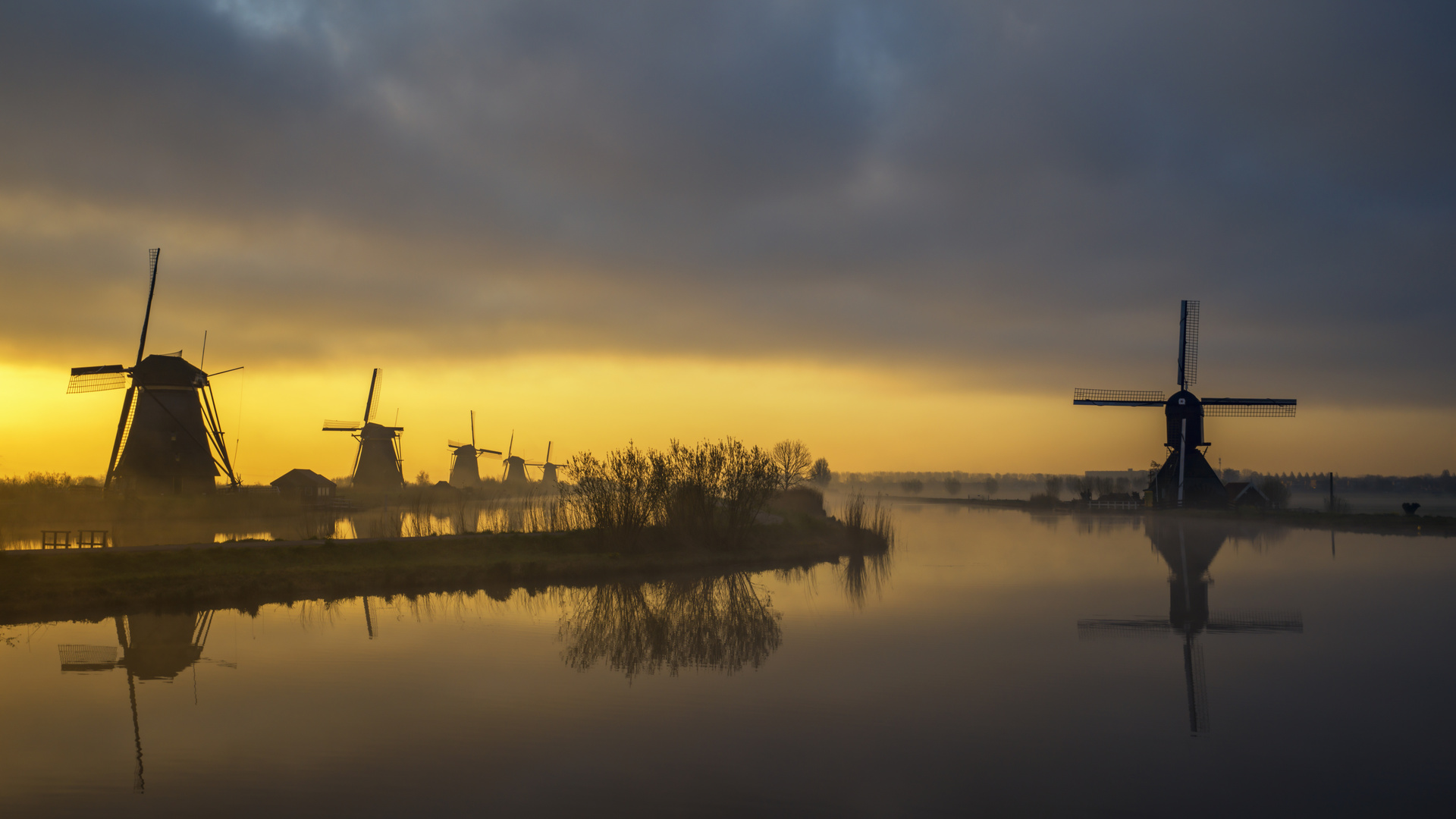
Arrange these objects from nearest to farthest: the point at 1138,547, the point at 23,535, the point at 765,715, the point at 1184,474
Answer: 1. the point at 765,715
2. the point at 23,535
3. the point at 1138,547
4. the point at 1184,474

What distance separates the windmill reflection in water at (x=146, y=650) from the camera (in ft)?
36.7

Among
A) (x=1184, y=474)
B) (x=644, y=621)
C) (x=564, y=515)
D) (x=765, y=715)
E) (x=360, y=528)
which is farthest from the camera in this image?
(x=1184, y=474)

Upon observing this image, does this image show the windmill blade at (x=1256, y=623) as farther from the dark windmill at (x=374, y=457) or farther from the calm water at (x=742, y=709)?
the dark windmill at (x=374, y=457)

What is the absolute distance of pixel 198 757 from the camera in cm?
780

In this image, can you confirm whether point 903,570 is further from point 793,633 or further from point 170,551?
point 170,551

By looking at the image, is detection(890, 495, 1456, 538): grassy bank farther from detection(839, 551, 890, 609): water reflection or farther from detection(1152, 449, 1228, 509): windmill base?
detection(839, 551, 890, 609): water reflection

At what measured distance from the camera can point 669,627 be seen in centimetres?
1503

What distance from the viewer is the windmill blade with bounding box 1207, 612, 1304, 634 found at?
14.7 m

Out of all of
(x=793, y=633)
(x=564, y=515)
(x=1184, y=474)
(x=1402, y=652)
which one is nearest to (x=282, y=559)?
(x=564, y=515)

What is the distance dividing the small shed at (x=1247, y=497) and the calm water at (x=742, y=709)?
42.9 m

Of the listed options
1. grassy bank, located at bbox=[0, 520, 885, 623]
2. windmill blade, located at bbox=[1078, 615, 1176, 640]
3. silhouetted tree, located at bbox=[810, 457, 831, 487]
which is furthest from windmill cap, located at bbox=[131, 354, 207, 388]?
silhouetted tree, located at bbox=[810, 457, 831, 487]

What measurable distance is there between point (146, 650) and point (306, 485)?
1824 inches

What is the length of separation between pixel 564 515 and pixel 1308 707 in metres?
22.6

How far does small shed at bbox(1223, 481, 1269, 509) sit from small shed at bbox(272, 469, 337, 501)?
59.2m
